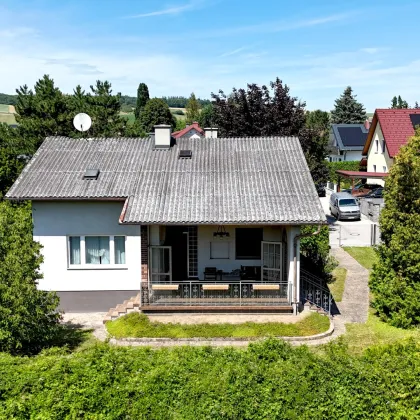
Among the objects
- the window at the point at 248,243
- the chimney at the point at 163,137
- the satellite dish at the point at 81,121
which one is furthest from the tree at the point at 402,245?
the satellite dish at the point at 81,121

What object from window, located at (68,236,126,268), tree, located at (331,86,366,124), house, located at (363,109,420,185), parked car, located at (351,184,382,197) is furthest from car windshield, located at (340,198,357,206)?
tree, located at (331,86,366,124)

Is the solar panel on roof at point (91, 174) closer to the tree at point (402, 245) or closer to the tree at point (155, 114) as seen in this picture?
the tree at point (402, 245)

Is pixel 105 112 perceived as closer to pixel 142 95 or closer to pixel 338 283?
pixel 338 283

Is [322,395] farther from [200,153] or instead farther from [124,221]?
[200,153]

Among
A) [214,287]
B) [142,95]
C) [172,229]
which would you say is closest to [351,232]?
[172,229]

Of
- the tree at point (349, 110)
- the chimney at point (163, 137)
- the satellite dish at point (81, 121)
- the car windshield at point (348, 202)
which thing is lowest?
the car windshield at point (348, 202)

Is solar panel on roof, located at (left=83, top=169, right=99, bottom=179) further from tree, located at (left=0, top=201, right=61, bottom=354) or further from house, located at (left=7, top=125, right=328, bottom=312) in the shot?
tree, located at (left=0, top=201, right=61, bottom=354)
